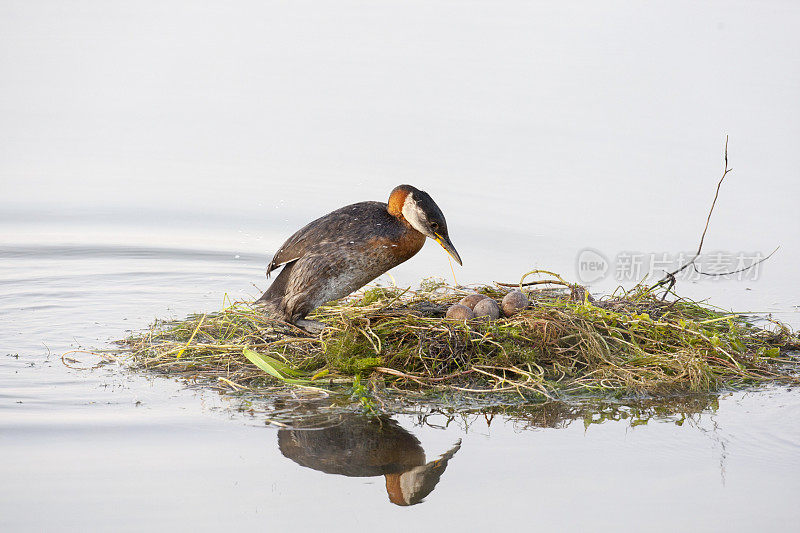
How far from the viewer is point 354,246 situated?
26.1 ft

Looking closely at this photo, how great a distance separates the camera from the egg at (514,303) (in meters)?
7.60

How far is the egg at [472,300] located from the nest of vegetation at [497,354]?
19 centimetres

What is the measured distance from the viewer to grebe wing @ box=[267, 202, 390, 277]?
8062 millimetres

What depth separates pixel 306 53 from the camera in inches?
653

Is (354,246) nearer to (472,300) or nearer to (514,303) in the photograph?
(472,300)

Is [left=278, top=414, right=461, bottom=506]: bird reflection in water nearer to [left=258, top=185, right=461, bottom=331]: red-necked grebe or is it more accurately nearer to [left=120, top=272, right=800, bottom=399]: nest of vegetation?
[left=120, top=272, right=800, bottom=399]: nest of vegetation

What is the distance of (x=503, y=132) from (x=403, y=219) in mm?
5758

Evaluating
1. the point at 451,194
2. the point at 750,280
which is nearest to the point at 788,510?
the point at 750,280

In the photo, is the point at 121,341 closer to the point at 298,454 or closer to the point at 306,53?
the point at 298,454

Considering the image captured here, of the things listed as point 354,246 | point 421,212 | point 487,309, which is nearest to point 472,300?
point 487,309

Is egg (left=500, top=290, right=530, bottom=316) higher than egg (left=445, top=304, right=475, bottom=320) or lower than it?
higher

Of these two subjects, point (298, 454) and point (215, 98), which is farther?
point (215, 98)

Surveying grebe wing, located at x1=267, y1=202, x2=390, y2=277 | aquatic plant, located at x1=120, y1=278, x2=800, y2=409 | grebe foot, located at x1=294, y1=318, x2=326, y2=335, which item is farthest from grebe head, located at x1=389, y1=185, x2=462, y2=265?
grebe foot, located at x1=294, y1=318, x2=326, y2=335

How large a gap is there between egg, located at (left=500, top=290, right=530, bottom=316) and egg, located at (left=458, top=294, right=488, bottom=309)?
16cm
